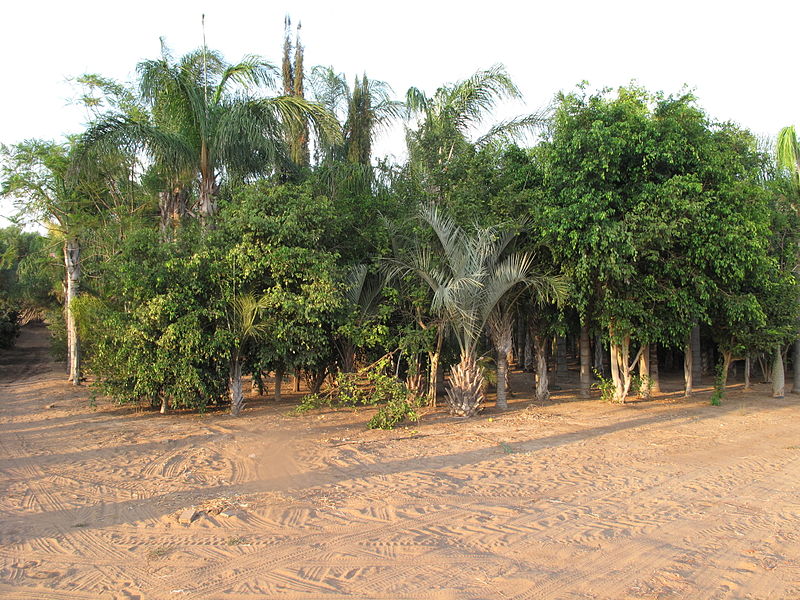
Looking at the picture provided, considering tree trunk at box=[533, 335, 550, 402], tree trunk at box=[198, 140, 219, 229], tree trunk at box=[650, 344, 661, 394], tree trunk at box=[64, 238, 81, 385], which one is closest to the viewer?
tree trunk at box=[198, 140, 219, 229]

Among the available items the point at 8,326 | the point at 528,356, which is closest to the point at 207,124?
the point at 528,356

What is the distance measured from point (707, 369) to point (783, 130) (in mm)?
10492

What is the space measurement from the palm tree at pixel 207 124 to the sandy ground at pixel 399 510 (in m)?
5.50

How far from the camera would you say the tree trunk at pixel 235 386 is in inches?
459

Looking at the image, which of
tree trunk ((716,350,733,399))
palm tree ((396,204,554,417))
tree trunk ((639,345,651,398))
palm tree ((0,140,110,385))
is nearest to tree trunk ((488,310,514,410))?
palm tree ((396,204,554,417))

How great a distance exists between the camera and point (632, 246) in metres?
11.1

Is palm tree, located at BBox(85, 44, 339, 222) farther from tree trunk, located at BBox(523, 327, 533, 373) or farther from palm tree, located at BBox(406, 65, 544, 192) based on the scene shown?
tree trunk, located at BBox(523, 327, 533, 373)

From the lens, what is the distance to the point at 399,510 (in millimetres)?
5973

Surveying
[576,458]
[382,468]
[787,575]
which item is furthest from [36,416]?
[787,575]

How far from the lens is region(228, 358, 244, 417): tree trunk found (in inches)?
459

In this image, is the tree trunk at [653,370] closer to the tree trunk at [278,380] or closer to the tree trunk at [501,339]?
the tree trunk at [501,339]

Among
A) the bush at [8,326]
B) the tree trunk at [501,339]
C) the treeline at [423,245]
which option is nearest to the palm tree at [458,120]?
the treeline at [423,245]

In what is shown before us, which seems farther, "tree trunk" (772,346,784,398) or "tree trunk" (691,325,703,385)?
"tree trunk" (691,325,703,385)

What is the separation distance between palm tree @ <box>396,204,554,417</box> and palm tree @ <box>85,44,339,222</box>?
369 centimetres
